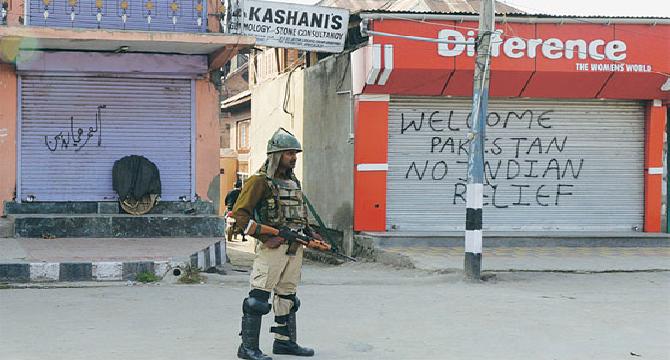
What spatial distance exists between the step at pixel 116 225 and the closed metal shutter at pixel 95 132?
82cm

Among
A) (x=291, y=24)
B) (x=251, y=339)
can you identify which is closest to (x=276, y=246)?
(x=251, y=339)

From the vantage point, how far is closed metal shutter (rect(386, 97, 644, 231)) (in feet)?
55.0

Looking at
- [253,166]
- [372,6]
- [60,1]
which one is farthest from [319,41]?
[372,6]

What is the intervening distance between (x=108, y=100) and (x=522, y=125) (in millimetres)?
7472

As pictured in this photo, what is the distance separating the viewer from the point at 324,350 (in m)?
7.00

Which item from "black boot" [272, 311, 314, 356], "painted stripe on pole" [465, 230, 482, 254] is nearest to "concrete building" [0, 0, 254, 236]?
"painted stripe on pole" [465, 230, 482, 254]

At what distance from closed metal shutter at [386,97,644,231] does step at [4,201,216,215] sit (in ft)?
11.2

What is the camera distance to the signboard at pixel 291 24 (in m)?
15.6

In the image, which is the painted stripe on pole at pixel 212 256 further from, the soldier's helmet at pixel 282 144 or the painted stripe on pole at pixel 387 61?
the soldier's helmet at pixel 282 144

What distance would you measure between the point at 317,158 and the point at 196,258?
24.6 feet

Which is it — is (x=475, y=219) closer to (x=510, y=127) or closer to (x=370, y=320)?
(x=370, y=320)

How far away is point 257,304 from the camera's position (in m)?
6.47

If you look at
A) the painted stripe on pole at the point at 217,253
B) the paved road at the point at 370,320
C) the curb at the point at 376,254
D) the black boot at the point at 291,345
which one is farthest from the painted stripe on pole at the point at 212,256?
the black boot at the point at 291,345

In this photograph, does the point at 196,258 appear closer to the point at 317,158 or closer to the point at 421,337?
the point at 421,337
